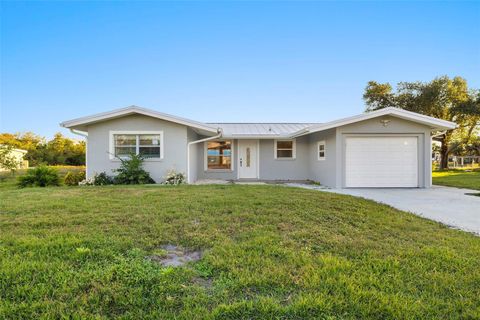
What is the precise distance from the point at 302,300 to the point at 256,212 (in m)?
2.99

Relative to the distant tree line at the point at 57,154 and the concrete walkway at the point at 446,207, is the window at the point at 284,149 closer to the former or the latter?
the concrete walkway at the point at 446,207

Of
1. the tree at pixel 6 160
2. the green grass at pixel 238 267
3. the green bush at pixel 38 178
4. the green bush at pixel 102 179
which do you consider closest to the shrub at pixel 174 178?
the green bush at pixel 102 179

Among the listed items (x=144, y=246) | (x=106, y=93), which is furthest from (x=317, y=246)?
(x=106, y=93)

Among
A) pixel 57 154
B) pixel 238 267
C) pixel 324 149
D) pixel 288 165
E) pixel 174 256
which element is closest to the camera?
pixel 238 267

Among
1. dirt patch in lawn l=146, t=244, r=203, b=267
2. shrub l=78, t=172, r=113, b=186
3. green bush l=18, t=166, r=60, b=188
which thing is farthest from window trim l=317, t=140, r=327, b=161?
green bush l=18, t=166, r=60, b=188

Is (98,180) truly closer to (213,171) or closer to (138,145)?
(138,145)

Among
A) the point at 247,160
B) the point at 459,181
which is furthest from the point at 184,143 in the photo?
the point at 459,181

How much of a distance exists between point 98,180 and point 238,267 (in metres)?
9.43

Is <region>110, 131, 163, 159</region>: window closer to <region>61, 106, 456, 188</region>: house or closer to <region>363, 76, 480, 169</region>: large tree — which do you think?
<region>61, 106, 456, 188</region>: house

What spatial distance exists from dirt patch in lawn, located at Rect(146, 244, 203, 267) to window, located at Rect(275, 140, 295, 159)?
10553 mm

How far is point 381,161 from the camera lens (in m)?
10.3

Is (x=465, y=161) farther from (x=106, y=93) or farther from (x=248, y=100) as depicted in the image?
(x=106, y=93)

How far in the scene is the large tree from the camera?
23203 mm

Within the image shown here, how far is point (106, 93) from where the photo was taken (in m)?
17.9
